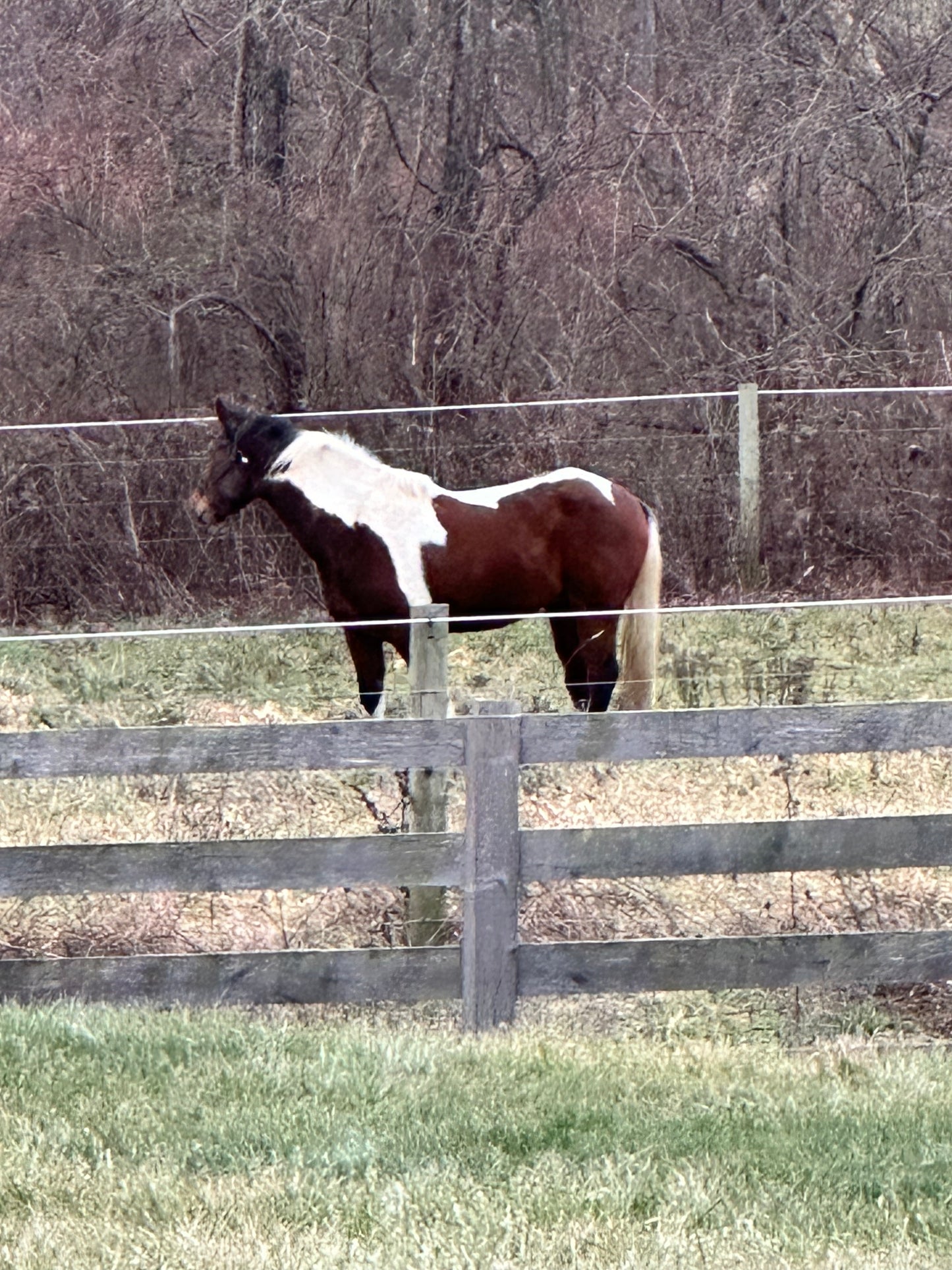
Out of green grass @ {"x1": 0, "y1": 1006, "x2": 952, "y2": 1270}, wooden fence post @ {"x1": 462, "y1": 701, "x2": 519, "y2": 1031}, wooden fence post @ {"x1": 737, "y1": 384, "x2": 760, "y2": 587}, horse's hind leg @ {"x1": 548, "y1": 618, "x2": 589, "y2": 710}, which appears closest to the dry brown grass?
wooden fence post @ {"x1": 462, "y1": 701, "x2": 519, "y2": 1031}

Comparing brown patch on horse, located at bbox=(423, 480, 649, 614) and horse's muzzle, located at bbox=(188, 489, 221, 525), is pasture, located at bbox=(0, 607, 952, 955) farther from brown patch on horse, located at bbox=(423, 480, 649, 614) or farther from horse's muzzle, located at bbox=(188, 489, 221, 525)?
horse's muzzle, located at bbox=(188, 489, 221, 525)

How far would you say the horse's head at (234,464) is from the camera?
879 centimetres

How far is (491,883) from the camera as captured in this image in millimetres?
5176

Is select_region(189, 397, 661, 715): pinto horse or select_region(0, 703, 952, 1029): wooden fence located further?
select_region(189, 397, 661, 715): pinto horse

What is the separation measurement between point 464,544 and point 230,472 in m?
1.25

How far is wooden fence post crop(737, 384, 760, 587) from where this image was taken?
11.3 meters

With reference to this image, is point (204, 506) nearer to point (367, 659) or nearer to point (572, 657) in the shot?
point (367, 659)

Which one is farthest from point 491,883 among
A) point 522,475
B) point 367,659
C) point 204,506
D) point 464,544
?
point 522,475

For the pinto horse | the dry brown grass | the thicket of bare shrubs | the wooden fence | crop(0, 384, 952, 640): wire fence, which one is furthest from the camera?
the thicket of bare shrubs

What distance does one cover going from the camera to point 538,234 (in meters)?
14.5

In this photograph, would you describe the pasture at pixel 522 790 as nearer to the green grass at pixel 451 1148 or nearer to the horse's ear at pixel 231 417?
the green grass at pixel 451 1148

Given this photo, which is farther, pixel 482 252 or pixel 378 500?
pixel 482 252

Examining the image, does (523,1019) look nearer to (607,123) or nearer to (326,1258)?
(326,1258)

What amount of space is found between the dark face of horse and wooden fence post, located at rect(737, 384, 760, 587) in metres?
3.67
